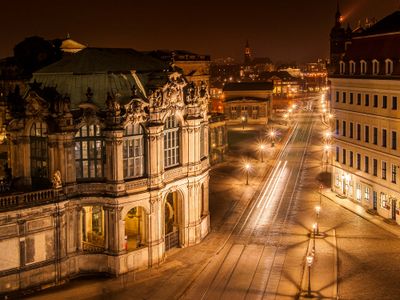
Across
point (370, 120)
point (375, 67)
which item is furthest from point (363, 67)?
point (370, 120)

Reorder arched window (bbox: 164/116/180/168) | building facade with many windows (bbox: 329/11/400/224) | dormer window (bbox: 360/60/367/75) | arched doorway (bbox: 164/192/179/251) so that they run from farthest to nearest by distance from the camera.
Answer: dormer window (bbox: 360/60/367/75) → building facade with many windows (bbox: 329/11/400/224) → arched doorway (bbox: 164/192/179/251) → arched window (bbox: 164/116/180/168)

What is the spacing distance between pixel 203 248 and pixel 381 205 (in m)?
22.2

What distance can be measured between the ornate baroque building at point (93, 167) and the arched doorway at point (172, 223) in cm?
38

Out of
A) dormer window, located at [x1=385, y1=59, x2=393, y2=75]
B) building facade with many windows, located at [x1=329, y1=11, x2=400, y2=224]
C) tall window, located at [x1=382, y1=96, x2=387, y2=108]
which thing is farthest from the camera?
tall window, located at [x1=382, y1=96, x2=387, y2=108]

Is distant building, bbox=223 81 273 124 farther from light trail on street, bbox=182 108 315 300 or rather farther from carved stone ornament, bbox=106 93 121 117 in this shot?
carved stone ornament, bbox=106 93 121 117

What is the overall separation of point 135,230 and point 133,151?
10216 millimetres

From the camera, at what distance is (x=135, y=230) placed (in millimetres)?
57938

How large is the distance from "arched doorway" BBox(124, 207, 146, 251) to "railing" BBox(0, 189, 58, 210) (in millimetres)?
8006

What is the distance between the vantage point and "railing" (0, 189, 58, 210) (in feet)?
145

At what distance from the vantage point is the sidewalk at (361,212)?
62188mm

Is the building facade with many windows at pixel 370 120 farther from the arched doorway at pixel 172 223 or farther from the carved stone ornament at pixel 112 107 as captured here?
the carved stone ornament at pixel 112 107

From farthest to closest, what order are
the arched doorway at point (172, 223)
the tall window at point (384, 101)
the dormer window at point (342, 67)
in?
1. the dormer window at point (342, 67)
2. the tall window at point (384, 101)
3. the arched doorway at point (172, 223)

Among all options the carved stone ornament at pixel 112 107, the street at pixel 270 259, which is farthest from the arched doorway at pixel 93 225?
the carved stone ornament at pixel 112 107

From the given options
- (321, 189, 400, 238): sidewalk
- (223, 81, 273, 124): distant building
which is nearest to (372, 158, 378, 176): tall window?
(321, 189, 400, 238): sidewalk
